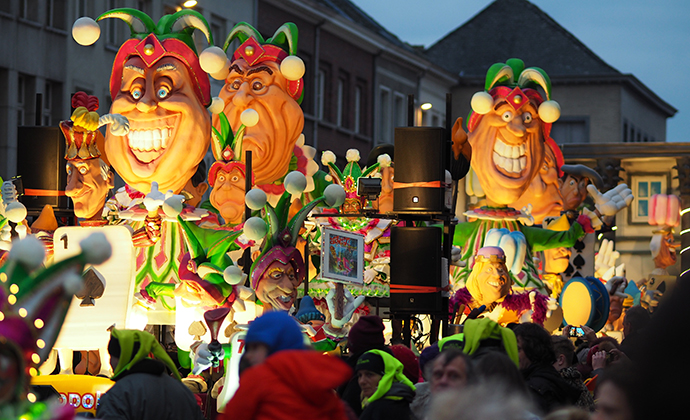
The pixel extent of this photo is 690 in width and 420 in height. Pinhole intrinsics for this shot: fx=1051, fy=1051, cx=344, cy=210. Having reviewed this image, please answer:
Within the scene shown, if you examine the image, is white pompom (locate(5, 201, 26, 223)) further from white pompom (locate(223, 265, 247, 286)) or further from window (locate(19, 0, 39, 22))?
window (locate(19, 0, 39, 22))

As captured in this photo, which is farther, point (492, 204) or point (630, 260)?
point (630, 260)

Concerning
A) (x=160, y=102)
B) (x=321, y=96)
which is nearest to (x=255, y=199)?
(x=160, y=102)

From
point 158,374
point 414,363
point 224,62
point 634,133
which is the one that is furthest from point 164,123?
point 634,133

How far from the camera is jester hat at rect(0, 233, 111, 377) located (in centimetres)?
271

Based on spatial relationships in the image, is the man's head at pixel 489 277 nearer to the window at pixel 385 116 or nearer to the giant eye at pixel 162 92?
the giant eye at pixel 162 92

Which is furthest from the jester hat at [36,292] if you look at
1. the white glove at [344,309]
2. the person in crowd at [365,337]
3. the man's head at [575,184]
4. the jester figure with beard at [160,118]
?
the man's head at [575,184]

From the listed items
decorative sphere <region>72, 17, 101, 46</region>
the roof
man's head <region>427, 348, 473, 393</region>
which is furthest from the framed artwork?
the roof

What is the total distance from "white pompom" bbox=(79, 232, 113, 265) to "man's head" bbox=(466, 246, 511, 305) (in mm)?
7774

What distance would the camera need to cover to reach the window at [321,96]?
29.6m

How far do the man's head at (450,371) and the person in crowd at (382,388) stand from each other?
0.54 meters

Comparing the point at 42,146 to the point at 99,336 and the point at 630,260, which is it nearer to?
the point at 99,336

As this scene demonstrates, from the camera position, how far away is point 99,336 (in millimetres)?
8562

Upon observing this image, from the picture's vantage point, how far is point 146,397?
404 cm

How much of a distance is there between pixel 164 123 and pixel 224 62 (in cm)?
79
